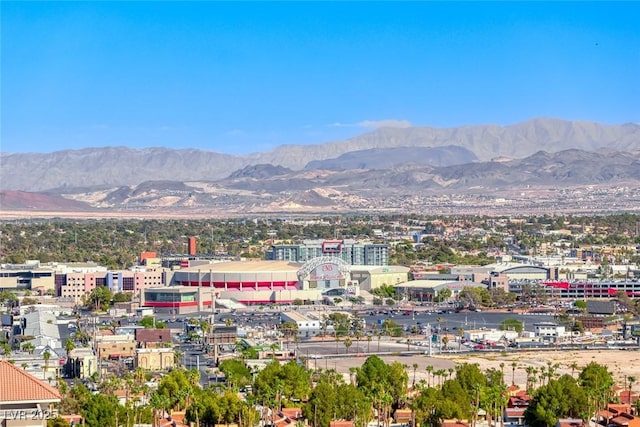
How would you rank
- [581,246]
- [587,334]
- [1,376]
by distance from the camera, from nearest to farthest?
1. [1,376]
2. [587,334]
3. [581,246]

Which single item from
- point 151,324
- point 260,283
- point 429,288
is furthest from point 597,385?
point 260,283

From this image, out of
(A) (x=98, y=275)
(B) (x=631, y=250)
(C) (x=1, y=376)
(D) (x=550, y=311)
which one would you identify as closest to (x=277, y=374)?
(C) (x=1, y=376)

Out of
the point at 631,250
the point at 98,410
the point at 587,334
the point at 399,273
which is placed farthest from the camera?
the point at 631,250

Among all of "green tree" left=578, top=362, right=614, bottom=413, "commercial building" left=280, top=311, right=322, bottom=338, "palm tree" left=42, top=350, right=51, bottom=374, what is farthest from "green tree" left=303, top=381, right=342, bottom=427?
"commercial building" left=280, top=311, right=322, bottom=338

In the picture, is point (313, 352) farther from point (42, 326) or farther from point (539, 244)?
point (539, 244)

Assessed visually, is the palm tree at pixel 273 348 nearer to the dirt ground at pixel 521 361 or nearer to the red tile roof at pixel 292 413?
the dirt ground at pixel 521 361

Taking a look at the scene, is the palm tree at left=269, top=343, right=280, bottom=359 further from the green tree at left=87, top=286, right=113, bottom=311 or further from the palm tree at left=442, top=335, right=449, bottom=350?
the green tree at left=87, top=286, right=113, bottom=311
